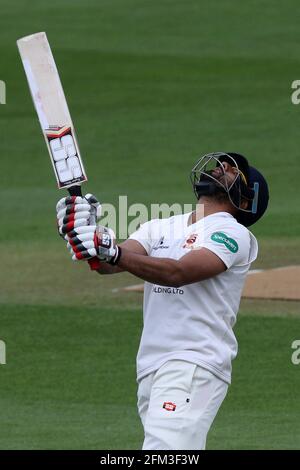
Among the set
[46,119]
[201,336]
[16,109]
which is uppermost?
[46,119]

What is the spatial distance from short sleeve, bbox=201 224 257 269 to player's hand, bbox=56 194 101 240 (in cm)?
59

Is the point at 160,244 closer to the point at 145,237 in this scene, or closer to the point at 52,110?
the point at 145,237

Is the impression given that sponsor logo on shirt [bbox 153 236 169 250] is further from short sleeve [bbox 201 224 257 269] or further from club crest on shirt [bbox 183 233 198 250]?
short sleeve [bbox 201 224 257 269]

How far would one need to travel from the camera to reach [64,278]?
51.1 ft

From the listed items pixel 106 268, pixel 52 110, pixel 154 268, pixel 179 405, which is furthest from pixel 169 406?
pixel 52 110

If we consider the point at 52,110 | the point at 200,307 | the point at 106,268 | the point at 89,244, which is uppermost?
the point at 52,110

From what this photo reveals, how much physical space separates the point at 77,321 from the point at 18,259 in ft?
10.5

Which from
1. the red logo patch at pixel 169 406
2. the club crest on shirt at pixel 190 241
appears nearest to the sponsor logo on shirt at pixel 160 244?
the club crest on shirt at pixel 190 241

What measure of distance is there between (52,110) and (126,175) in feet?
51.6

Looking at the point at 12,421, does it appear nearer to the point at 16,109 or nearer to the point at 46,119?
the point at 46,119

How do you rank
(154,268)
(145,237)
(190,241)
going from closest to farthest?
(154,268), (190,241), (145,237)

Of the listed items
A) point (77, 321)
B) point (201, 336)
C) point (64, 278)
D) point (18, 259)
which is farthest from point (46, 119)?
point (18, 259)

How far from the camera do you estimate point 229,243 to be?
6.39 meters

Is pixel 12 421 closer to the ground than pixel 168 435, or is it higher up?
closer to the ground
